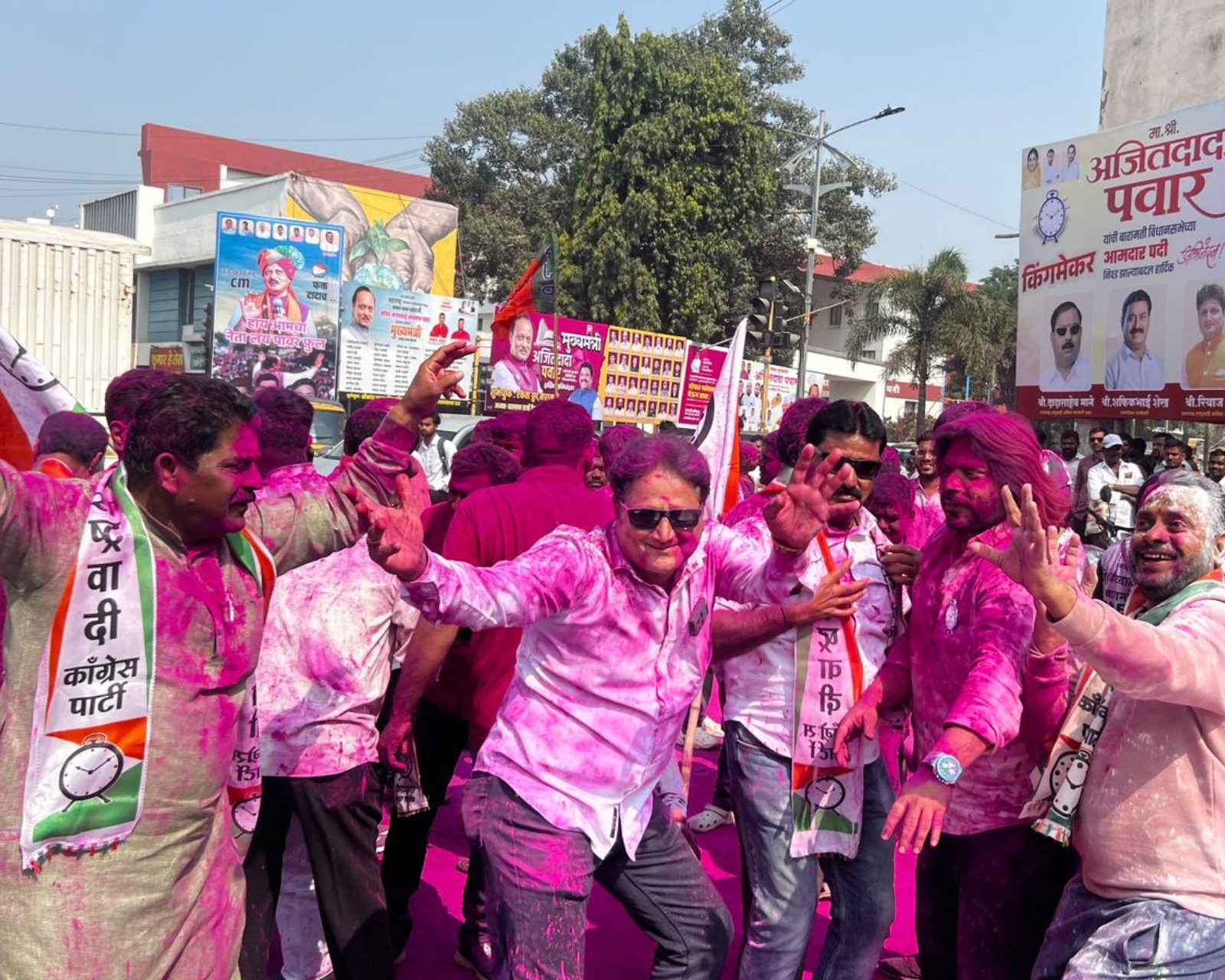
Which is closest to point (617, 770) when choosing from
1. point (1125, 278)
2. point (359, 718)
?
point (359, 718)

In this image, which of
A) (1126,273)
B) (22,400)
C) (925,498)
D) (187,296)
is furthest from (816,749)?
(187,296)

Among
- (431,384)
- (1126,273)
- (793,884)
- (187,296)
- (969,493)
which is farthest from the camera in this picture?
(187,296)

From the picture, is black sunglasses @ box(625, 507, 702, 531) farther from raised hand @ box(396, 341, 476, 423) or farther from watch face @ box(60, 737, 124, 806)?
watch face @ box(60, 737, 124, 806)

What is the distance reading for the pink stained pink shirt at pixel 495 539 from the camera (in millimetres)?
3844

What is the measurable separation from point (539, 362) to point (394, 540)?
53.7 ft

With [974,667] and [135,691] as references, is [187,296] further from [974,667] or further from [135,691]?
[974,667]

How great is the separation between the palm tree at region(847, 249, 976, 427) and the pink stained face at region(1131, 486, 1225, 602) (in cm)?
2781

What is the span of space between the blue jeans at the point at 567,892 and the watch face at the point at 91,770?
894mm

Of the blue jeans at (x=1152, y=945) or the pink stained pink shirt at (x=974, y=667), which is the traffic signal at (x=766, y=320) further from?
the blue jeans at (x=1152, y=945)

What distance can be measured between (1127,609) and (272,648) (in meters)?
2.32

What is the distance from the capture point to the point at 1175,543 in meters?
2.65

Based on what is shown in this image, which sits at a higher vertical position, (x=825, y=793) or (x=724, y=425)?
(x=724, y=425)

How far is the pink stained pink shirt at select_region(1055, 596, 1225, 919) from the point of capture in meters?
2.32

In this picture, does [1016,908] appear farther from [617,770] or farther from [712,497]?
[712,497]
